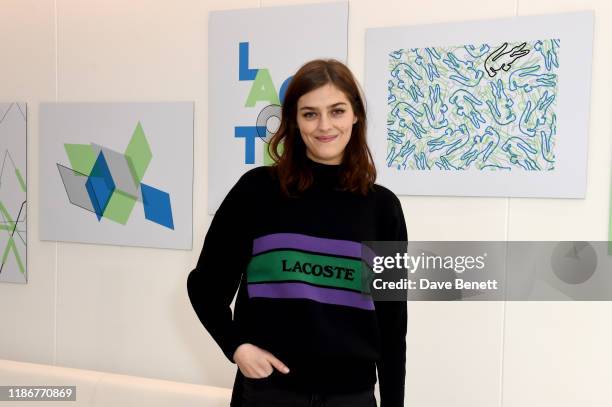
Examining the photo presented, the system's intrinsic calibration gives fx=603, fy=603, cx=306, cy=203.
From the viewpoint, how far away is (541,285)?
2.04m

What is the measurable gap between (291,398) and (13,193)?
2038mm

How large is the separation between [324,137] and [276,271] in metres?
0.31

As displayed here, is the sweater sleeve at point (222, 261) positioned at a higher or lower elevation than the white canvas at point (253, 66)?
lower

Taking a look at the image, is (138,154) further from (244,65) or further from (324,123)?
(324,123)

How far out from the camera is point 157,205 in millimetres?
2520

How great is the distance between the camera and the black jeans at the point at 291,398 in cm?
126

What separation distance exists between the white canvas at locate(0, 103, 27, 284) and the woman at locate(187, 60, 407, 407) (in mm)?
1733

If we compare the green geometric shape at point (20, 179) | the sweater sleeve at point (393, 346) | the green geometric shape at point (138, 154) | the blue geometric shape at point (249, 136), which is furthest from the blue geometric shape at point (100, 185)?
the sweater sleeve at point (393, 346)

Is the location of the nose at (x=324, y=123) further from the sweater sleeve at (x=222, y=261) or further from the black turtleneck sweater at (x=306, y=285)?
the sweater sleeve at (x=222, y=261)

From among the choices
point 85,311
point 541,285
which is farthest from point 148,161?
point 541,285

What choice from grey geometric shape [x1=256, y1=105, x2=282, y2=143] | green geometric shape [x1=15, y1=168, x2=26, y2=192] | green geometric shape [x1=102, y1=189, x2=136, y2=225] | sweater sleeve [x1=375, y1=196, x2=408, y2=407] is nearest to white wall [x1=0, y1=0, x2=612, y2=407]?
green geometric shape [x1=15, y1=168, x2=26, y2=192]

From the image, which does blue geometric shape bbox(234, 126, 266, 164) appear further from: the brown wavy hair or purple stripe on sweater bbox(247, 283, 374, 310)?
purple stripe on sweater bbox(247, 283, 374, 310)

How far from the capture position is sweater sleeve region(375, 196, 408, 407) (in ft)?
4.46

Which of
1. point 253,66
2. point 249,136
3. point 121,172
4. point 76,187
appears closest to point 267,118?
point 249,136
